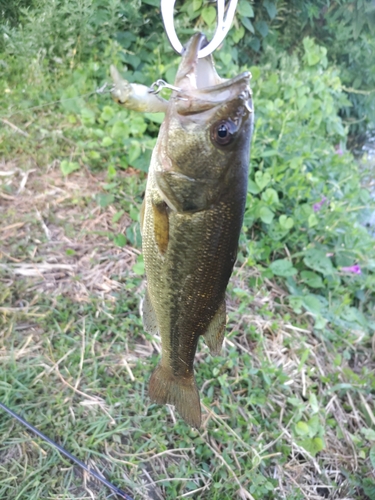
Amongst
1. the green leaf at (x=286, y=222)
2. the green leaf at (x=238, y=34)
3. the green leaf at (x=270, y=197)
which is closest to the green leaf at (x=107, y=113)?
the green leaf at (x=270, y=197)

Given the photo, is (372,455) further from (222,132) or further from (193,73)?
(193,73)

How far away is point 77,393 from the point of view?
2.06 meters

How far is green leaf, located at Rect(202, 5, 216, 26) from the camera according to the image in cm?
329

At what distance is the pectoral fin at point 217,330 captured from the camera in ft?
4.20

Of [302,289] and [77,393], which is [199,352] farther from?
[302,289]

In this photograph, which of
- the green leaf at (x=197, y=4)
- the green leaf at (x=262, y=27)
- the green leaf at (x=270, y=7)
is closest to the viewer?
the green leaf at (x=197, y=4)

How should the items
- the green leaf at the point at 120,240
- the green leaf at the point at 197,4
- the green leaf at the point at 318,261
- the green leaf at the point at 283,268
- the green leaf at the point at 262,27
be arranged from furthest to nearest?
the green leaf at the point at 262,27
the green leaf at the point at 197,4
the green leaf at the point at 318,261
the green leaf at the point at 283,268
the green leaf at the point at 120,240

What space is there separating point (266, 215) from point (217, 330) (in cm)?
172

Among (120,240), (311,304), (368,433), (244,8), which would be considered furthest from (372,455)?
(244,8)

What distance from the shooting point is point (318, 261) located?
3.04 meters

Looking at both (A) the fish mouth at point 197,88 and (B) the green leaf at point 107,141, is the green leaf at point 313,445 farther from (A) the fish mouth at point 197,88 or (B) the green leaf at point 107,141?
(B) the green leaf at point 107,141

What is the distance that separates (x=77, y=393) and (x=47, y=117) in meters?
1.99

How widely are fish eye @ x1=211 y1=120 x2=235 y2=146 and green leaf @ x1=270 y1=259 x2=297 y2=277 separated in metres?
1.96

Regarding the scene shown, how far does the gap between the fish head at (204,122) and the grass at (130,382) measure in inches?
56.0
